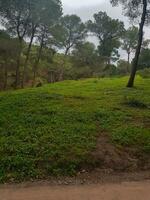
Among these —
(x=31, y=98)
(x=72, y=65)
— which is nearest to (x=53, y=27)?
(x=72, y=65)

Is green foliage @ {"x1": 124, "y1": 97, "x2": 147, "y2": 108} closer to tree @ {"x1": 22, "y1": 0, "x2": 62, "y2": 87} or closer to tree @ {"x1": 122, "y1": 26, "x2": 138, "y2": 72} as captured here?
tree @ {"x1": 22, "y1": 0, "x2": 62, "y2": 87}

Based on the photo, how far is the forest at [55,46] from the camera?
36.1m

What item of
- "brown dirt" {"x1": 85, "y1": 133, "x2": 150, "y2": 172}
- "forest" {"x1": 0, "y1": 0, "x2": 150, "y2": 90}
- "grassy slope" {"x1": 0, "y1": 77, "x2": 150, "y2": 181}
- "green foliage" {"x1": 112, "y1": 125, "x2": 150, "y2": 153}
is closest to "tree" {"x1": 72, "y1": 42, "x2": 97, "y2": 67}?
"forest" {"x1": 0, "y1": 0, "x2": 150, "y2": 90}

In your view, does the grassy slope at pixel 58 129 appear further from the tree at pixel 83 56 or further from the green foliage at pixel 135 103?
the tree at pixel 83 56

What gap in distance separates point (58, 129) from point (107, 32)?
46.3 metres

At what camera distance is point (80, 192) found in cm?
926

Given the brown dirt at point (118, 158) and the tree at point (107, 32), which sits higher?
the tree at point (107, 32)

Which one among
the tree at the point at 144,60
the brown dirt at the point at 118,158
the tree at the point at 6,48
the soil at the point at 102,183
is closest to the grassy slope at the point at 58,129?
the brown dirt at the point at 118,158

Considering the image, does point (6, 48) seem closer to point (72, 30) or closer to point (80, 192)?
point (72, 30)

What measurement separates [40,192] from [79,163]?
2045mm

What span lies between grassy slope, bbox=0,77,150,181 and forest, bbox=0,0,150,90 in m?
17.5

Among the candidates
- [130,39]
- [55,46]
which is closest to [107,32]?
[130,39]

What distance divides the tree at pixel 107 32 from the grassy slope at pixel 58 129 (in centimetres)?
3862

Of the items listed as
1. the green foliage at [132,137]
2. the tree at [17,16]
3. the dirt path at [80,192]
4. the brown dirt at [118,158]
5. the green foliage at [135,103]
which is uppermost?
the tree at [17,16]
